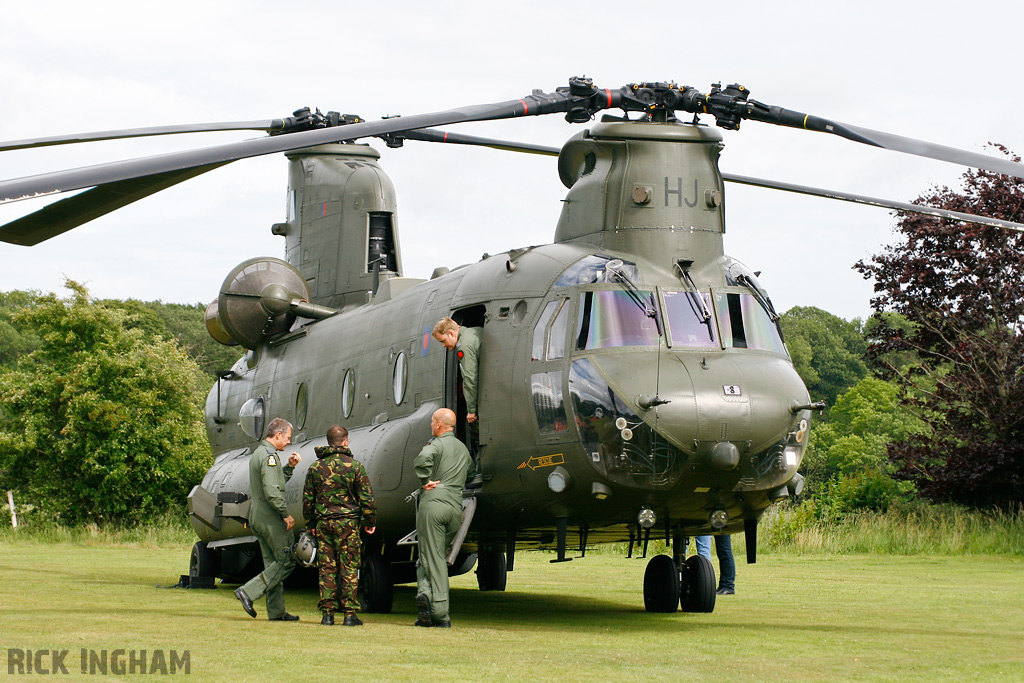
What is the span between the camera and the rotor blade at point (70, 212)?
11.0 meters

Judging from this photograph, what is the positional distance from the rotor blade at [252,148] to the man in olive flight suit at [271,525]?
2.95 metres

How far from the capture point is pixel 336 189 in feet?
62.7

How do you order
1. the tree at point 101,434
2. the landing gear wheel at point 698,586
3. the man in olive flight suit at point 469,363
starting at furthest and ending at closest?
the tree at point 101,434 → the landing gear wheel at point 698,586 → the man in olive flight suit at point 469,363

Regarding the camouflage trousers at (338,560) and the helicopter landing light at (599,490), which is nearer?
the helicopter landing light at (599,490)

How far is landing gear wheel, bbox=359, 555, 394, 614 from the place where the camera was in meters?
13.6

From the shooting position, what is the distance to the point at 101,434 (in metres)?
34.0

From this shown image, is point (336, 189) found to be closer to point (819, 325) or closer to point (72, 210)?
point (72, 210)

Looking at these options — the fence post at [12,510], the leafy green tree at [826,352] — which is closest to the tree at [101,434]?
the fence post at [12,510]

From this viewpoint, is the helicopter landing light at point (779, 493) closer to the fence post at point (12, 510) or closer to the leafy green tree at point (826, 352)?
the fence post at point (12, 510)

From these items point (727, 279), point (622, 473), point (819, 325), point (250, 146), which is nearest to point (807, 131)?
point (727, 279)

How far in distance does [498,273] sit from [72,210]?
4111mm

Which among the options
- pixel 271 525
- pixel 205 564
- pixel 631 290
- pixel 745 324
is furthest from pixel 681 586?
pixel 205 564

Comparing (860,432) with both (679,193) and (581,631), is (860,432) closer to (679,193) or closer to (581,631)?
(679,193)

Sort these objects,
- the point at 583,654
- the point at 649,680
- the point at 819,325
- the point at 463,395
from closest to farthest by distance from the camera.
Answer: the point at 649,680 → the point at 583,654 → the point at 463,395 → the point at 819,325
